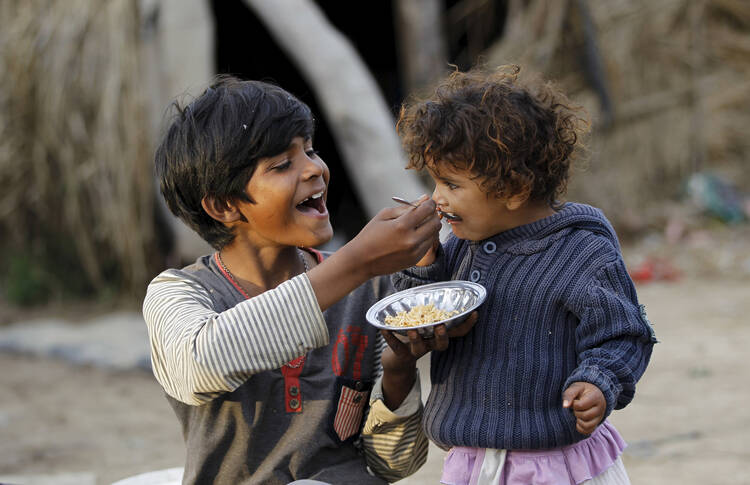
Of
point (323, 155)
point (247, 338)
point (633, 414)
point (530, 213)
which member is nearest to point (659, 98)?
point (323, 155)

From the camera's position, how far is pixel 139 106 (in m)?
5.39

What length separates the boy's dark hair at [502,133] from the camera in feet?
5.72

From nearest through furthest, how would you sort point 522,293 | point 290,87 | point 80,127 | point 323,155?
point 522,293 < point 80,127 < point 290,87 < point 323,155

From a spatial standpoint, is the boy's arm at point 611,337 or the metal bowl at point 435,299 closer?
the boy's arm at point 611,337

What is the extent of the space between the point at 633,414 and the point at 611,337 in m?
2.55

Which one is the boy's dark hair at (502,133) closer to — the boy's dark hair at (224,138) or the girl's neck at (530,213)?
→ the girl's neck at (530,213)

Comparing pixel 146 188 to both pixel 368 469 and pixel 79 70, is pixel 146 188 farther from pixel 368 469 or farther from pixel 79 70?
pixel 368 469

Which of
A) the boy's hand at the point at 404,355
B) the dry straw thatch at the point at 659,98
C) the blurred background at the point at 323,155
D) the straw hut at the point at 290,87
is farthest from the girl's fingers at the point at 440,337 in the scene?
the dry straw thatch at the point at 659,98

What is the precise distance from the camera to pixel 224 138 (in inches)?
72.3

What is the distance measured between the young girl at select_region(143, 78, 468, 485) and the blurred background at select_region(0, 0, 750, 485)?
4.33ft

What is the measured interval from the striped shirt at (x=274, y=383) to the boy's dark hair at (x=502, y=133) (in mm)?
417

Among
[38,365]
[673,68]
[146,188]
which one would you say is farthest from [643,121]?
[38,365]

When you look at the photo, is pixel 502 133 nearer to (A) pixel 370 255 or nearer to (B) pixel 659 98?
(A) pixel 370 255

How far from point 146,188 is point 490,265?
4.13 metres
